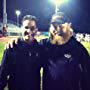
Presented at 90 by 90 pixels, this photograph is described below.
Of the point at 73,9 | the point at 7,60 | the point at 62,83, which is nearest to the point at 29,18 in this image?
the point at 7,60

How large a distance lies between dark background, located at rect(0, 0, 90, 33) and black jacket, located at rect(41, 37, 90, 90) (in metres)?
35.8

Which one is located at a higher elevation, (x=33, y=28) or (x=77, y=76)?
(x=33, y=28)

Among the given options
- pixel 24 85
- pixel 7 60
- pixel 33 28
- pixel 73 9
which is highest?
pixel 73 9

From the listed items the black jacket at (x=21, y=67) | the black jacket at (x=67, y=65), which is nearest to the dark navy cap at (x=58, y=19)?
the black jacket at (x=67, y=65)

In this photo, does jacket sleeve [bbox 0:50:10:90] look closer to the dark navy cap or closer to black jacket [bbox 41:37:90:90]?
black jacket [bbox 41:37:90:90]

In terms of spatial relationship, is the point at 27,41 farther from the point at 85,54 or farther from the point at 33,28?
the point at 85,54

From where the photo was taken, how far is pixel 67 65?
215 inches

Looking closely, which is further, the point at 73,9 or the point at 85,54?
the point at 73,9

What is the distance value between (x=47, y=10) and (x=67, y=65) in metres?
45.1

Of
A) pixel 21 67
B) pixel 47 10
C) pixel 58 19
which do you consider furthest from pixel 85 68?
pixel 47 10

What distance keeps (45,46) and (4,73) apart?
739 millimetres

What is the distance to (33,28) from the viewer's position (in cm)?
551

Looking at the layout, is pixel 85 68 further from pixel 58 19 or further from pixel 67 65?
pixel 58 19

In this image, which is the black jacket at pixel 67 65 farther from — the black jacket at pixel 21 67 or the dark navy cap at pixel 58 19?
the dark navy cap at pixel 58 19
